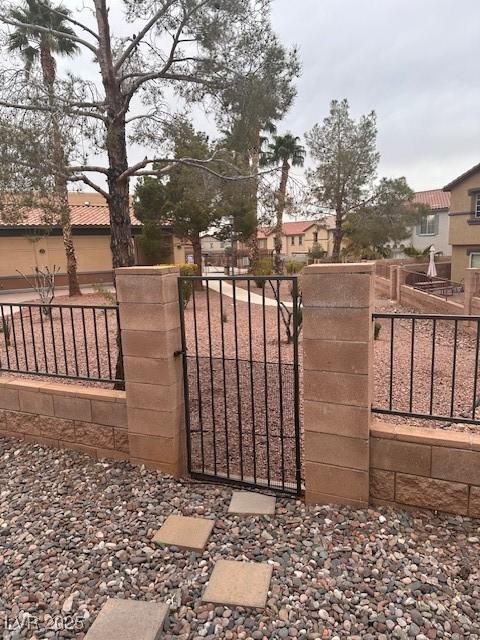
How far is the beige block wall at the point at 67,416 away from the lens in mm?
3449

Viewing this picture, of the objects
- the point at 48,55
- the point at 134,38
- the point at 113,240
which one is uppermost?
the point at 48,55

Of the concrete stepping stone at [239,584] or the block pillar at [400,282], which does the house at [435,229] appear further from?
the concrete stepping stone at [239,584]

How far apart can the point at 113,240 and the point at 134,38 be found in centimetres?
232

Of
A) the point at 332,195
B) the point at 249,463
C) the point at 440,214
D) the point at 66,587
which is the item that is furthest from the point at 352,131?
the point at 66,587

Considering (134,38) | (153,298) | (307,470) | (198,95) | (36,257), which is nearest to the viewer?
(307,470)

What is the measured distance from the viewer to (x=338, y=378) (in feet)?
8.54

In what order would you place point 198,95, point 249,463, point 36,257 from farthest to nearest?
point 36,257, point 198,95, point 249,463

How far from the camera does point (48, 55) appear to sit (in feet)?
20.3

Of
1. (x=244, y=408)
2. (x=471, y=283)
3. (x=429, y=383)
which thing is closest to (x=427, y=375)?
(x=429, y=383)

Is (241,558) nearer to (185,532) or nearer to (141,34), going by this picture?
(185,532)

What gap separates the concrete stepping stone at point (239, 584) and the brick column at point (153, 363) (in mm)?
1043

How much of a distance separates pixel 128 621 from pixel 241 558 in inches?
26.4

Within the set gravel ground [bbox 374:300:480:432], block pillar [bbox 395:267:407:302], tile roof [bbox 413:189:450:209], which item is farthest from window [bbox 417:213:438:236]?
gravel ground [bbox 374:300:480:432]

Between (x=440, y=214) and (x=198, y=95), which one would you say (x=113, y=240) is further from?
(x=440, y=214)
